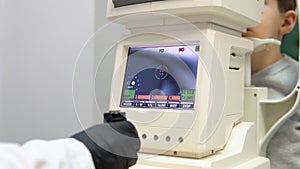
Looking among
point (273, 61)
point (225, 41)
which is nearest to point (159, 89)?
point (225, 41)

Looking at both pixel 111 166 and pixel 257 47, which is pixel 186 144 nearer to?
pixel 111 166

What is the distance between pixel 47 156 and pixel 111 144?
0.09 metres

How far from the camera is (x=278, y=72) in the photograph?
1000 millimetres

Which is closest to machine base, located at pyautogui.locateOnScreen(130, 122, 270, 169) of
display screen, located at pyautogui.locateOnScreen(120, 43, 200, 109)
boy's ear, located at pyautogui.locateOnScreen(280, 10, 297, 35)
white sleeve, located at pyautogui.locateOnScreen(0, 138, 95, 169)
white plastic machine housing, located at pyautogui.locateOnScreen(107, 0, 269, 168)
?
white plastic machine housing, located at pyautogui.locateOnScreen(107, 0, 269, 168)

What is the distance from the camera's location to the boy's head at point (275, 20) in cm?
98

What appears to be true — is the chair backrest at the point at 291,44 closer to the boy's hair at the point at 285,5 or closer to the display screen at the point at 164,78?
the boy's hair at the point at 285,5

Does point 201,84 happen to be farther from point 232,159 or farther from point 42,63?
point 42,63

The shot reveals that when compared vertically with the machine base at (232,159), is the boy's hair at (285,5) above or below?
above

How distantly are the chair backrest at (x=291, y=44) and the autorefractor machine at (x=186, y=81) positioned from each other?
0.29 meters

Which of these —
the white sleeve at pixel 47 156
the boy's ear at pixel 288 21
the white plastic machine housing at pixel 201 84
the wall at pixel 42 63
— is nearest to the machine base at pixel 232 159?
the white plastic machine housing at pixel 201 84

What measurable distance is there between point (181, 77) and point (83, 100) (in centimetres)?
52

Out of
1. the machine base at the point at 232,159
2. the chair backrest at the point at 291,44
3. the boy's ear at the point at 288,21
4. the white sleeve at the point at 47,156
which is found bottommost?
the machine base at the point at 232,159

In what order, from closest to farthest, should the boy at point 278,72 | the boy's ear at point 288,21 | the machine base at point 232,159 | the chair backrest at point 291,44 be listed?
the machine base at point 232,159 < the boy at point 278,72 < the boy's ear at point 288,21 < the chair backrest at point 291,44

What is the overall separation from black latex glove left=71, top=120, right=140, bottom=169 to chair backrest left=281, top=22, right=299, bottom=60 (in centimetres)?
73
